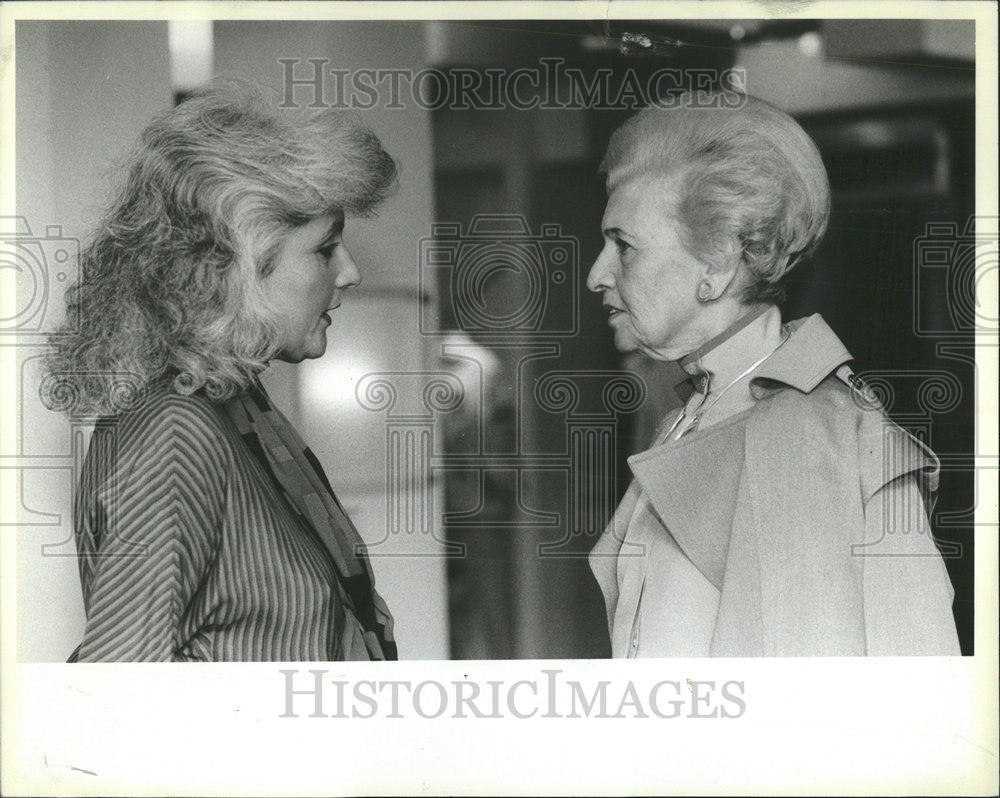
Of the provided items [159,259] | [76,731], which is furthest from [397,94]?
[76,731]

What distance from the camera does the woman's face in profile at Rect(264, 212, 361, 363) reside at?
284 cm

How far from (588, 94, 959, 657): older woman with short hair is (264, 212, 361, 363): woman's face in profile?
1.93 feet

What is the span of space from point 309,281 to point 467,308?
36cm

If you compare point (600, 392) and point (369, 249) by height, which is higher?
point (369, 249)

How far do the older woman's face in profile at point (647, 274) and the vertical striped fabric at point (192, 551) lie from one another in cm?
87

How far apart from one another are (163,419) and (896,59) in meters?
1.89

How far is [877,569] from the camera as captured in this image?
2.87 metres

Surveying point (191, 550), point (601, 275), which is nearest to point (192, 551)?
point (191, 550)

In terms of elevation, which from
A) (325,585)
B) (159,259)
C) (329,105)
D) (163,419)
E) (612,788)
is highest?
(329,105)

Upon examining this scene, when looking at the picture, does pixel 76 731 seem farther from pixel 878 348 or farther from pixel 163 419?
pixel 878 348

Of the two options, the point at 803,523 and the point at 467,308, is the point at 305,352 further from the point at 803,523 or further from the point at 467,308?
the point at 803,523

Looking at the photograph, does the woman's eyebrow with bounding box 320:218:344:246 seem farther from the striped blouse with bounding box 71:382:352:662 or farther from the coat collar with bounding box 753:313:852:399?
the coat collar with bounding box 753:313:852:399

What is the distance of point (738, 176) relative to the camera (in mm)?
2867

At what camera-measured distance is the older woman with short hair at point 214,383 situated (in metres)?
2.76
